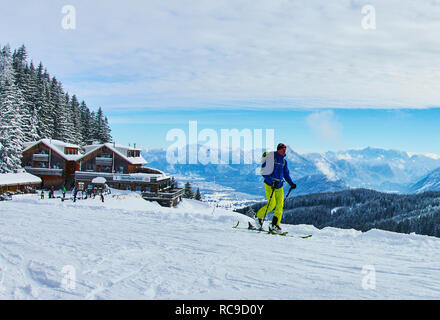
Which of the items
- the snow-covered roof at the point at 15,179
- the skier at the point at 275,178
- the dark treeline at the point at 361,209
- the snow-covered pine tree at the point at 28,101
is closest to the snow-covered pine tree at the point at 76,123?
the snow-covered pine tree at the point at 28,101

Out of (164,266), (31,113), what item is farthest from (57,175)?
(164,266)

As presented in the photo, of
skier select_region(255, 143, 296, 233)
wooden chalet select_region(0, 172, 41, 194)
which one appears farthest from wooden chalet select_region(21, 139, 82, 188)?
skier select_region(255, 143, 296, 233)

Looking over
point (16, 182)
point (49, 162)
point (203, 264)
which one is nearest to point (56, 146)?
point (49, 162)

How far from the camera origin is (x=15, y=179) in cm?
3997

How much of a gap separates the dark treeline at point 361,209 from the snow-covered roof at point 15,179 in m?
87.5

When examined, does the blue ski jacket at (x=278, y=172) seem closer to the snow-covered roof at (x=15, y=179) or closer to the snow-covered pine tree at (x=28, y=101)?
the snow-covered roof at (x=15, y=179)

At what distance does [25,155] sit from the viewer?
50562 mm

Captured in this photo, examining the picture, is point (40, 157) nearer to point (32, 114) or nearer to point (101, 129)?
point (32, 114)

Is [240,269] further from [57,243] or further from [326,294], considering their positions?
[57,243]

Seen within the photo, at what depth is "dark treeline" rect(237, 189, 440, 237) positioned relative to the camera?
129 meters

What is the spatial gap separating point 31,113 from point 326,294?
190 ft

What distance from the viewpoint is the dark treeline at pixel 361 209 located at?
5084 inches

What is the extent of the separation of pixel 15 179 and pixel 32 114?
53.0 ft

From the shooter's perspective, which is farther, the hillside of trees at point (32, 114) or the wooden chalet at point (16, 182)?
the hillside of trees at point (32, 114)
